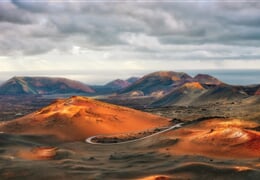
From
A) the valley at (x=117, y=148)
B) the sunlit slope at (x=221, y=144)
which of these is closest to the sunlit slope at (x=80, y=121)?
the valley at (x=117, y=148)

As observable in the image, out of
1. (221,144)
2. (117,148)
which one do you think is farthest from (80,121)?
(221,144)

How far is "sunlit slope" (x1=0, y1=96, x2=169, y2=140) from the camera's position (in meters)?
142

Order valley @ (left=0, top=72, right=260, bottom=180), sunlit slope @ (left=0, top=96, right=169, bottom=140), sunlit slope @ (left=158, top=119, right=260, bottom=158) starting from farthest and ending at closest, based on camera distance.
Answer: sunlit slope @ (left=0, top=96, right=169, bottom=140) < sunlit slope @ (left=158, top=119, right=260, bottom=158) < valley @ (left=0, top=72, right=260, bottom=180)

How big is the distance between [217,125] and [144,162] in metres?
47.9

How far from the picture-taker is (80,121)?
493ft

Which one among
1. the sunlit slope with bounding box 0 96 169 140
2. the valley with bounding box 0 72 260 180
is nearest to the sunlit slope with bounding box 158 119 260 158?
the valley with bounding box 0 72 260 180

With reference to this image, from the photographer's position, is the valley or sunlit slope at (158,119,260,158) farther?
sunlit slope at (158,119,260,158)

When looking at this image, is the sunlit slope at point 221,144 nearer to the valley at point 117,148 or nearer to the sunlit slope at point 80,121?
the valley at point 117,148

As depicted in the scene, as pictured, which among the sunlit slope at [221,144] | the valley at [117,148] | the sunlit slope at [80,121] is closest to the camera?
the valley at [117,148]

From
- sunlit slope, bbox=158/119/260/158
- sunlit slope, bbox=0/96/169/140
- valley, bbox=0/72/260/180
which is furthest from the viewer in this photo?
sunlit slope, bbox=0/96/169/140

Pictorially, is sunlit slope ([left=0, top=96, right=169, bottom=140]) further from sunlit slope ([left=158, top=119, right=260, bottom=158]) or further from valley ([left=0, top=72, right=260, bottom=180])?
sunlit slope ([left=158, top=119, right=260, bottom=158])

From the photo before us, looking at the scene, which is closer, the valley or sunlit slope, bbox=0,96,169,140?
the valley

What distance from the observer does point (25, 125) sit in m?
150

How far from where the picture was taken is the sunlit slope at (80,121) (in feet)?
465
